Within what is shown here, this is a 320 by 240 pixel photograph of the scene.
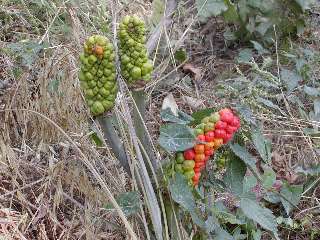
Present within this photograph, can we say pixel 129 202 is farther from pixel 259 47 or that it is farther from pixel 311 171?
pixel 259 47

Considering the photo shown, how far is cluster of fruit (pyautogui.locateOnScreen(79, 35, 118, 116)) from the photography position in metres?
1.36

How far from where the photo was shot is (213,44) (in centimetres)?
319

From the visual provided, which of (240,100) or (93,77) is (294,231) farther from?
(93,77)

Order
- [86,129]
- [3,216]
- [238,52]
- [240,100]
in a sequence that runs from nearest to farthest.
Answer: [240,100] → [3,216] → [86,129] → [238,52]

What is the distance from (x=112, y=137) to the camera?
153 cm

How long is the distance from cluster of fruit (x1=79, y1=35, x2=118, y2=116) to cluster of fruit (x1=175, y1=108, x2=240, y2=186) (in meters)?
0.25

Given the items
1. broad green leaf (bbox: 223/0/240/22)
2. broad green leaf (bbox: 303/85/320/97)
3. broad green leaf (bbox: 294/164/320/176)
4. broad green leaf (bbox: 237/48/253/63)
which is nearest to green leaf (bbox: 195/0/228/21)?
broad green leaf (bbox: 223/0/240/22)

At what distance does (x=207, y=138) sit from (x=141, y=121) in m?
0.18

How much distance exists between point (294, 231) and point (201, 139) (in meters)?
0.82

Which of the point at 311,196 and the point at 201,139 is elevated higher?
the point at 201,139

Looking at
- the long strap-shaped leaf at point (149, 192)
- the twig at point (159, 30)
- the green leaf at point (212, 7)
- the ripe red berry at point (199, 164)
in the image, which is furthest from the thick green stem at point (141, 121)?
the green leaf at point (212, 7)

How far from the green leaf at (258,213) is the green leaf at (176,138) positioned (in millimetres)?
286

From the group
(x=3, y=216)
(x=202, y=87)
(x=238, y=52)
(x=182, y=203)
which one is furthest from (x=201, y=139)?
(x=238, y=52)

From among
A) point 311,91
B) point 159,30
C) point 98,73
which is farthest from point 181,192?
point 311,91
